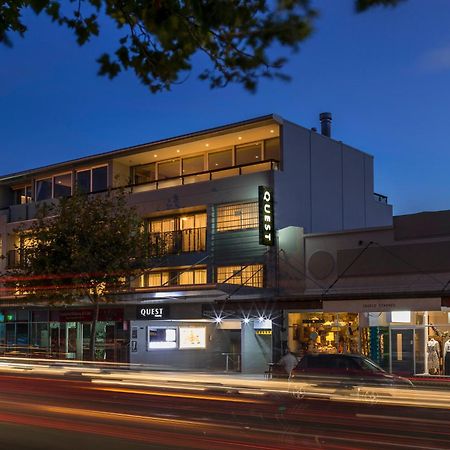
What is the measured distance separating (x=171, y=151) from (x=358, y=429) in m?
23.9

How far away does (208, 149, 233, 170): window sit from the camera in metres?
35.8

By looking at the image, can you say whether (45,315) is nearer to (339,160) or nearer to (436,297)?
(339,160)

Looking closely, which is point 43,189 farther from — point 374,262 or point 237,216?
point 374,262

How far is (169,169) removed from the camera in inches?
1506

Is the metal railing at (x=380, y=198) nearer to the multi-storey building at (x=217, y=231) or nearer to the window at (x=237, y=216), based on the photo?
the multi-storey building at (x=217, y=231)

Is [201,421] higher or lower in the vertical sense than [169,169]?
lower

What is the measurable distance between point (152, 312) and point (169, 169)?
865 cm

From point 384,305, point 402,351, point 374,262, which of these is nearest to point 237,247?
point 374,262

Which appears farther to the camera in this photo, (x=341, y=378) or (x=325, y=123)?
(x=325, y=123)

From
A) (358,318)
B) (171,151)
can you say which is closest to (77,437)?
(358,318)

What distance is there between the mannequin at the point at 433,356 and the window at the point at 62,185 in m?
22.1

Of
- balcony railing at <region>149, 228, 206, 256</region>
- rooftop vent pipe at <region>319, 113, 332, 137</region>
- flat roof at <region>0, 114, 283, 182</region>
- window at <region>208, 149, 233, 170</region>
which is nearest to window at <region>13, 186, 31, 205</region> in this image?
flat roof at <region>0, 114, 283, 182</region>

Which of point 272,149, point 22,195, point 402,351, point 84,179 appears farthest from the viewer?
point 22,195

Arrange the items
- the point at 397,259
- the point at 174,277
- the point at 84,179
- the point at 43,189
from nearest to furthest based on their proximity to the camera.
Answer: the point at 397,259 < the point at 174,277 < the point at 84,179 < the point at 43,189
